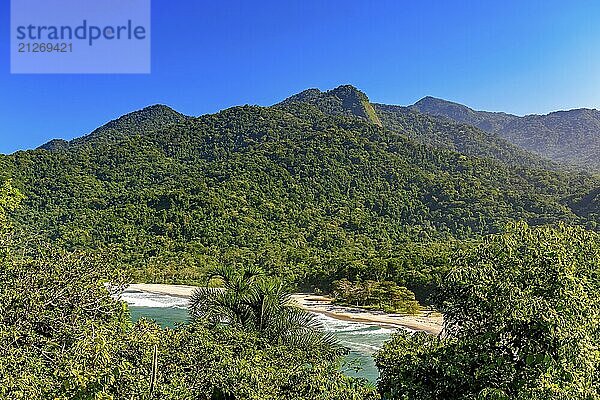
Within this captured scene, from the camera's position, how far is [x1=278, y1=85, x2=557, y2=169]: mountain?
128m

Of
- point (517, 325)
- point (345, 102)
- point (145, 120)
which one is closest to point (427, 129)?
point (345, 102)

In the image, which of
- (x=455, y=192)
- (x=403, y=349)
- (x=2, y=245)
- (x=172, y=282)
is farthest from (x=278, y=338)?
(x=455, y=192)

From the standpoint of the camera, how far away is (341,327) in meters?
28.6

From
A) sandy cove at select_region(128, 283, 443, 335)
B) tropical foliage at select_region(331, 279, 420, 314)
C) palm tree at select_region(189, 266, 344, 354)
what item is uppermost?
palm tree at select_region(189, 266, 344, 354)

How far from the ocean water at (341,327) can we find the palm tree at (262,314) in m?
4.13

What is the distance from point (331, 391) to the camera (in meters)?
6.90

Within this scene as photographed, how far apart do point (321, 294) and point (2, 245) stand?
3531 cm

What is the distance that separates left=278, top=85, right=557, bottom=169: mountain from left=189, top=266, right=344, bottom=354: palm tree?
115 metres

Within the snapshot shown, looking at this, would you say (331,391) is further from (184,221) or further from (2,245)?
(184,221)

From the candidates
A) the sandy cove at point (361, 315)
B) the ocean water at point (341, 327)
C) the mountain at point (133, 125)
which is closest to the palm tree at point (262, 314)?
the ocean water at point (341, 327)

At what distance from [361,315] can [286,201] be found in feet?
126

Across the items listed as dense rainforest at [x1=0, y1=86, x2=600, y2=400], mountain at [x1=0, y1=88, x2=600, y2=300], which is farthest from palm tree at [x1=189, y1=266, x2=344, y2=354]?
mountain at [x1=0, y1=88, x2=600, y2=300]

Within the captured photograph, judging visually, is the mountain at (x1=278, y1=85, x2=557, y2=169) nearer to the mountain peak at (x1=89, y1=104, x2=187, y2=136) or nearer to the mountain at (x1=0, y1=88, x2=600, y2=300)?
the mountain peak at (x1=89, y1=104, x2=187, y2=136)

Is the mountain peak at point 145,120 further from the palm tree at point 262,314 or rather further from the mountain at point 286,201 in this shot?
the palm tree at point 262,314
